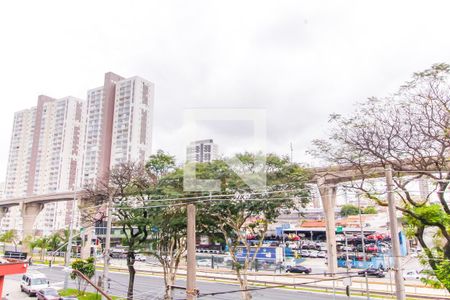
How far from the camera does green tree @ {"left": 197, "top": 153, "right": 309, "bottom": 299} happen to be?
16.4 meters

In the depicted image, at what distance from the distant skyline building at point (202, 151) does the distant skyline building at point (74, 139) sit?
5105cm

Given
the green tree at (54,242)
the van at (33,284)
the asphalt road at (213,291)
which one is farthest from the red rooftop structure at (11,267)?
the green tree at (54,242)

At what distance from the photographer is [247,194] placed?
16.4 meters

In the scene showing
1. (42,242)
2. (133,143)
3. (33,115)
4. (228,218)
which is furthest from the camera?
(33,115)

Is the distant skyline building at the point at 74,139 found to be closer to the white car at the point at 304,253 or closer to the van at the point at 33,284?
the white car at the point at 304,253

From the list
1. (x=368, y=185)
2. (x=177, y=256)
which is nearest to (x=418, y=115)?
(x=368, y=185)

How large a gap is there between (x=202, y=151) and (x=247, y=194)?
390cm

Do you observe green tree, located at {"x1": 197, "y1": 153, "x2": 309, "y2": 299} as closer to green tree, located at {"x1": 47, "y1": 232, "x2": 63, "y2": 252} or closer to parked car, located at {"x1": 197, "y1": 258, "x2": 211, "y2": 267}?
parked car, located at {"x1": 197, "y1": 258, "x2": 211, "y2": 267}

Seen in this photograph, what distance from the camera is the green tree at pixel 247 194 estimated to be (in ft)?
53.8

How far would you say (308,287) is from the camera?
26516mm

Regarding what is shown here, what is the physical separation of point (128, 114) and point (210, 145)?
57185 mm

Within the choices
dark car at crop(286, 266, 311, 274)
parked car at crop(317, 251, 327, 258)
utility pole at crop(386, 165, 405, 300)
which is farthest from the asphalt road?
parked car at crop(317, 251, 327, 258)

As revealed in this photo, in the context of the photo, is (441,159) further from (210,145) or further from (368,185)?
(210,145)

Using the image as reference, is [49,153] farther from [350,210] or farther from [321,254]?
[350,210]
